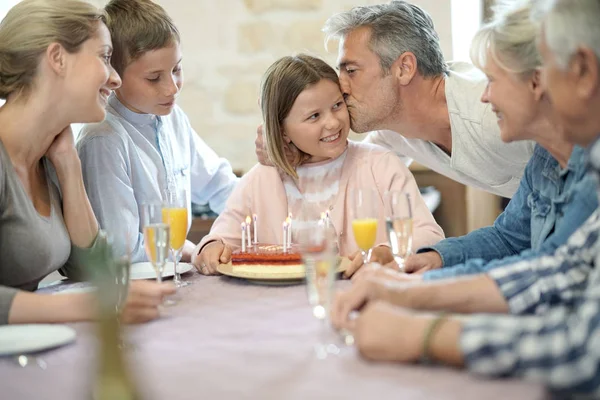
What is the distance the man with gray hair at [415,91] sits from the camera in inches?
102

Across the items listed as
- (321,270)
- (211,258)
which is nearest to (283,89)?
(211,258)

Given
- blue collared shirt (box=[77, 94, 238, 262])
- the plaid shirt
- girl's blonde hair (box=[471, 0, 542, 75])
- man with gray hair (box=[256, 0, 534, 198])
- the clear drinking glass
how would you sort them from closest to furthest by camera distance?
the plaid shirt
the clear drinking glass
girl's blonde hair (box=[471, 0, 542, 75])
blue collared shirt (box=[77, 94, 238, 262])
man with gray hair (box=[256, 0, 534, 198])

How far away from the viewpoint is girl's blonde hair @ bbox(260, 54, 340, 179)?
248cm

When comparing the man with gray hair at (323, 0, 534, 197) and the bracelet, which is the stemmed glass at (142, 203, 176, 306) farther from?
the man with gray hair at (323, 0, 534, 197)

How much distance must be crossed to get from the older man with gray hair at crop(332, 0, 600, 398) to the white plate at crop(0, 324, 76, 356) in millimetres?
499

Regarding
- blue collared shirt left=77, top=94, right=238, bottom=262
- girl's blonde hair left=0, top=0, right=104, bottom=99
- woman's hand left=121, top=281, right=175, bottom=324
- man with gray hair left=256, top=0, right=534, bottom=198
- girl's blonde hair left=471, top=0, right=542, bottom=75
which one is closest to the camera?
woman's hand left=121, top=281, right=175, bottom=324

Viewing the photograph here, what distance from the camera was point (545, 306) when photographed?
132cm

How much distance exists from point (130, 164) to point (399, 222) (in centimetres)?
111

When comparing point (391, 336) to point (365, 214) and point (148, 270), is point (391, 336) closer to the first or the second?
point (365, 214)

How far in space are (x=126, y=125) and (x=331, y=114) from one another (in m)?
0.71

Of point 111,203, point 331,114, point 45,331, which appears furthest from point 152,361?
point 331,114

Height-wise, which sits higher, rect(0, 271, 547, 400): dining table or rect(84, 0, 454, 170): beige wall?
rect(84, 0, 454, 170): beige wall

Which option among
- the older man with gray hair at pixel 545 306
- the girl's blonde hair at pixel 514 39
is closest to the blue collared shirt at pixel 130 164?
the girl's blonde hair at pixel 514 39

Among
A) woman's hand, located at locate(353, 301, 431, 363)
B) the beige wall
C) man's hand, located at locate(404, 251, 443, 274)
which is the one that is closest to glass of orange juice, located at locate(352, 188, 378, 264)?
man's hand, located at locate(404, 251, 443, 274)
